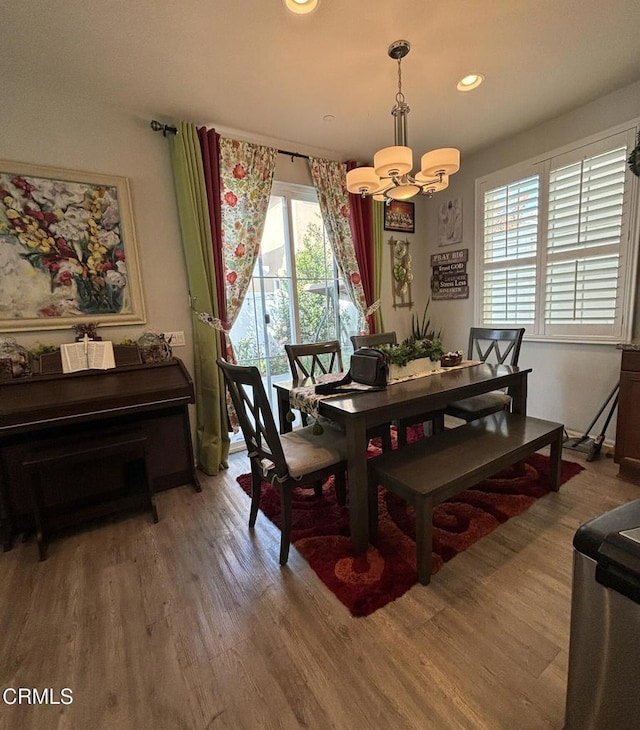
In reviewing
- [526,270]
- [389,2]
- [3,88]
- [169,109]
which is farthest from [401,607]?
[3,88]

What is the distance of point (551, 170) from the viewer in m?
2.87

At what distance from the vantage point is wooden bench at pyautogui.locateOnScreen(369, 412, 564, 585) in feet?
4.92

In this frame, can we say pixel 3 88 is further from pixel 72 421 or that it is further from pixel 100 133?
pixel 72 421

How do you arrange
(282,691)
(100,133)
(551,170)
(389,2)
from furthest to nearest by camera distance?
(551,170), (100,133), (389,2), (282,691)

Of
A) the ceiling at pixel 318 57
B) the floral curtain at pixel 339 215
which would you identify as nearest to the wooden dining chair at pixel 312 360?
the floral curtain at pixel 339 215

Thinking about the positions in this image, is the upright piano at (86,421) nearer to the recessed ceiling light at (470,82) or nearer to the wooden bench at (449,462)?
the wooden bench at (449,462)

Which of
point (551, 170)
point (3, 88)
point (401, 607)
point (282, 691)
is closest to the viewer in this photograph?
point (282, 691)

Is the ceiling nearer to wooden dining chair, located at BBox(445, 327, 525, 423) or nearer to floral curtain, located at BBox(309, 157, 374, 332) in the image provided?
floral curtain, located at BBox(309, 157, 374, 332)

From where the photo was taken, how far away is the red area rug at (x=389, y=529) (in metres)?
1.53

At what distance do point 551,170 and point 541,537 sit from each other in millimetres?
2922

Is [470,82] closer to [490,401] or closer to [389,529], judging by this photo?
[490,401]

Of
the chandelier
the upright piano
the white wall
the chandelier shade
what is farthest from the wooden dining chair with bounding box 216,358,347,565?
the white wall

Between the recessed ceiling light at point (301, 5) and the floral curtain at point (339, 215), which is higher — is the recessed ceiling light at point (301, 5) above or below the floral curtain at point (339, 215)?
above

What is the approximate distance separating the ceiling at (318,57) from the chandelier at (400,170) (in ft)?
0.76
